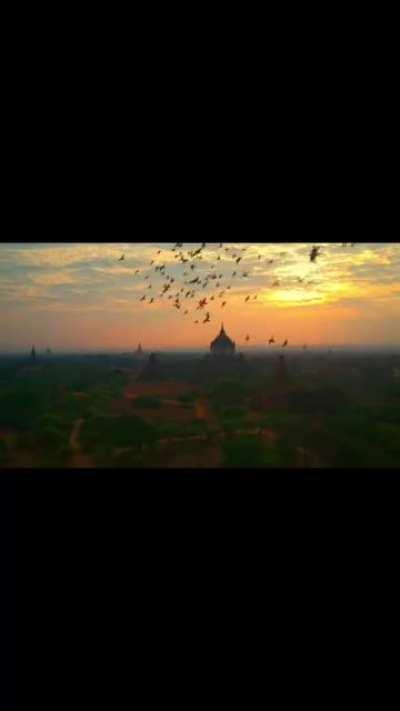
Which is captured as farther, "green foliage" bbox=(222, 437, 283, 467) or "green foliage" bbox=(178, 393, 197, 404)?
"green foliage" bbox=(178, 393, 197, 404)

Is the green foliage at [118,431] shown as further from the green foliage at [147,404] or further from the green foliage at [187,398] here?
the green foliage at [187,398]

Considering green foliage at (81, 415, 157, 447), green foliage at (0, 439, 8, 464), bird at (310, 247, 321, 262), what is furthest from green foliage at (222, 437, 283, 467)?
green foliage at (0, 439, 8, 464)

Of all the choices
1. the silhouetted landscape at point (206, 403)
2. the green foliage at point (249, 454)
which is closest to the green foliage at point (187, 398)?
the silhouetted landscape at point (206, 403)

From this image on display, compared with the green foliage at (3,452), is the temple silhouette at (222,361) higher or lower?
higher

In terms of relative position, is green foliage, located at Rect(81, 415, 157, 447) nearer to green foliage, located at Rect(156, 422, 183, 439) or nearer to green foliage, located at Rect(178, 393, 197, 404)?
green foliage, located at Rect(156, 422, 183, 439)

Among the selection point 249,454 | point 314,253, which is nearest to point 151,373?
point 249,454
